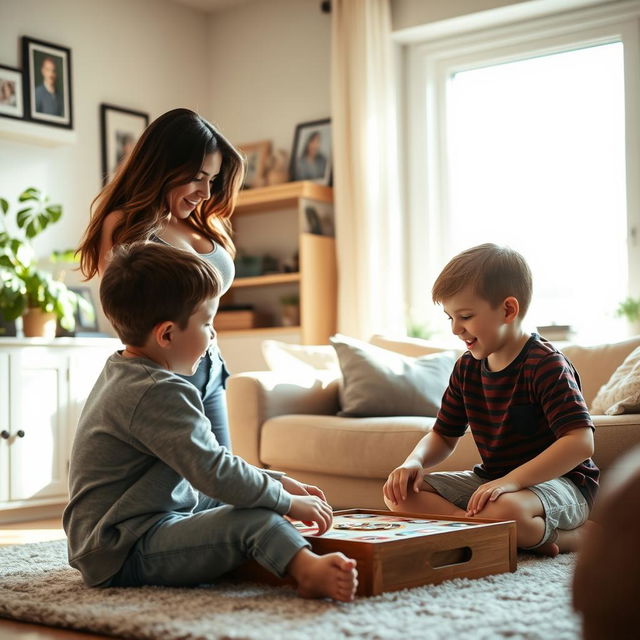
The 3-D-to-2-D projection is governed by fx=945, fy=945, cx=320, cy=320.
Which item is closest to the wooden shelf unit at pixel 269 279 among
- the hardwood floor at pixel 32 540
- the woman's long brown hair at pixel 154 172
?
the hardwood floor at pixel 32 540

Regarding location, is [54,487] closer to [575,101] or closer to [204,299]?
[204,299]

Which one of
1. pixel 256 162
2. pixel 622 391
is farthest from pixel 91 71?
pixel 622 391

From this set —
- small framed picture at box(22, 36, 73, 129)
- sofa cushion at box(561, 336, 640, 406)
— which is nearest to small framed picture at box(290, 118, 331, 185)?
small framed picture at box(22, 36, 73, 129)

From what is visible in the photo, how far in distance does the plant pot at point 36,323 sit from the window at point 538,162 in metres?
1.86

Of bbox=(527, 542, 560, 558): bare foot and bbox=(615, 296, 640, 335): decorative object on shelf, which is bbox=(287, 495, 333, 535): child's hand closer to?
bbox=(527, 542, 560, 558): bare foot

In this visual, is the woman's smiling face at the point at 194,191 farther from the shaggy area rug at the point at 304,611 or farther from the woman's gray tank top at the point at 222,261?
the shaggy area rug at the point at 304,611

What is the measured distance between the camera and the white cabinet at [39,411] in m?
3.60

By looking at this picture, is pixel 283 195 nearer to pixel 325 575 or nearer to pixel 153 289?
pixel 153 289

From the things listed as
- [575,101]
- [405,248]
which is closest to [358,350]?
[405,248]

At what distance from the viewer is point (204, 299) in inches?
71.7

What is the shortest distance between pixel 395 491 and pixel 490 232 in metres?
2.74

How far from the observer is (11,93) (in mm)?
4387

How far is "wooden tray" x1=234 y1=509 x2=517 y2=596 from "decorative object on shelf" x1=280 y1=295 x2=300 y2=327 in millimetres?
2938

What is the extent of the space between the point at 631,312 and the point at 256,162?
2.21 meters
